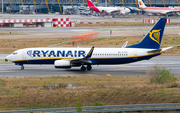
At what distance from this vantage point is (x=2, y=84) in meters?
32.3

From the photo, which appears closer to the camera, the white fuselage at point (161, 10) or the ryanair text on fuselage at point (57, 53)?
the ryanair text on fuselage at point (57, 53)

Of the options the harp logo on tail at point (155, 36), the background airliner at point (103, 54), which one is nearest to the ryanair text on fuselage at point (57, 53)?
the background airliner at point (103, 54)

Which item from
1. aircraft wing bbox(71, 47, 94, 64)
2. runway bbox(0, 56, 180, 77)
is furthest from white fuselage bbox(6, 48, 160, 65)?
runway bbox(0, 56, 180, 77)

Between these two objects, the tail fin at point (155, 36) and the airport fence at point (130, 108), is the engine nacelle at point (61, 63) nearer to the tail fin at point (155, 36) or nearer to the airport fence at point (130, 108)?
the tail fin at point (155, 36)

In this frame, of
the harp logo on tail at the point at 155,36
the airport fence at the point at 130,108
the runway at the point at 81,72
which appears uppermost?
the harp logo on tail at the point at 155,36

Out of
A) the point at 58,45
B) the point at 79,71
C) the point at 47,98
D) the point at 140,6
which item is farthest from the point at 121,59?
the point at 140,6

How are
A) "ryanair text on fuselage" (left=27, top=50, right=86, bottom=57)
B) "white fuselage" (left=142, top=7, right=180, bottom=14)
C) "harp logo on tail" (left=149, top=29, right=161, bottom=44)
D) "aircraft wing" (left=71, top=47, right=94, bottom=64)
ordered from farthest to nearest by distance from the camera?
"white fuselage" (left=142, top=7, right=180, bottom=14) < "harp logo on tail" (left=149, top=29, right=161, bottom=44) < "ryanair text on fuselage" (left=27, top=50, right=86, bottom=57) < "aircraft wing" (left=71, top=47, right=94, bottom=64)

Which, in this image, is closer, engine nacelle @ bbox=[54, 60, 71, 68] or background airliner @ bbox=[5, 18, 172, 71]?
engine nacelle @ bbox=[54, 60, 71, 68]

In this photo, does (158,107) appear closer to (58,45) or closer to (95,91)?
(95,91)

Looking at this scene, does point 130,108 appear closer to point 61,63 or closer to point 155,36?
point 61,63

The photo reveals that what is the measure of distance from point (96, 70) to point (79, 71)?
2828 mm

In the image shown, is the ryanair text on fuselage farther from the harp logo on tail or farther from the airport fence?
the airport fence

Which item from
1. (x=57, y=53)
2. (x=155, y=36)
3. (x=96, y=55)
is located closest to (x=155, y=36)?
(x=155, y=36)

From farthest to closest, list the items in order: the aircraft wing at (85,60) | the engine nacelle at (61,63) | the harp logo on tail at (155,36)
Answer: the harp logo on tail at (155,36) < the aircraft wing at (85,60) < the engine nacelle at (61,63)
